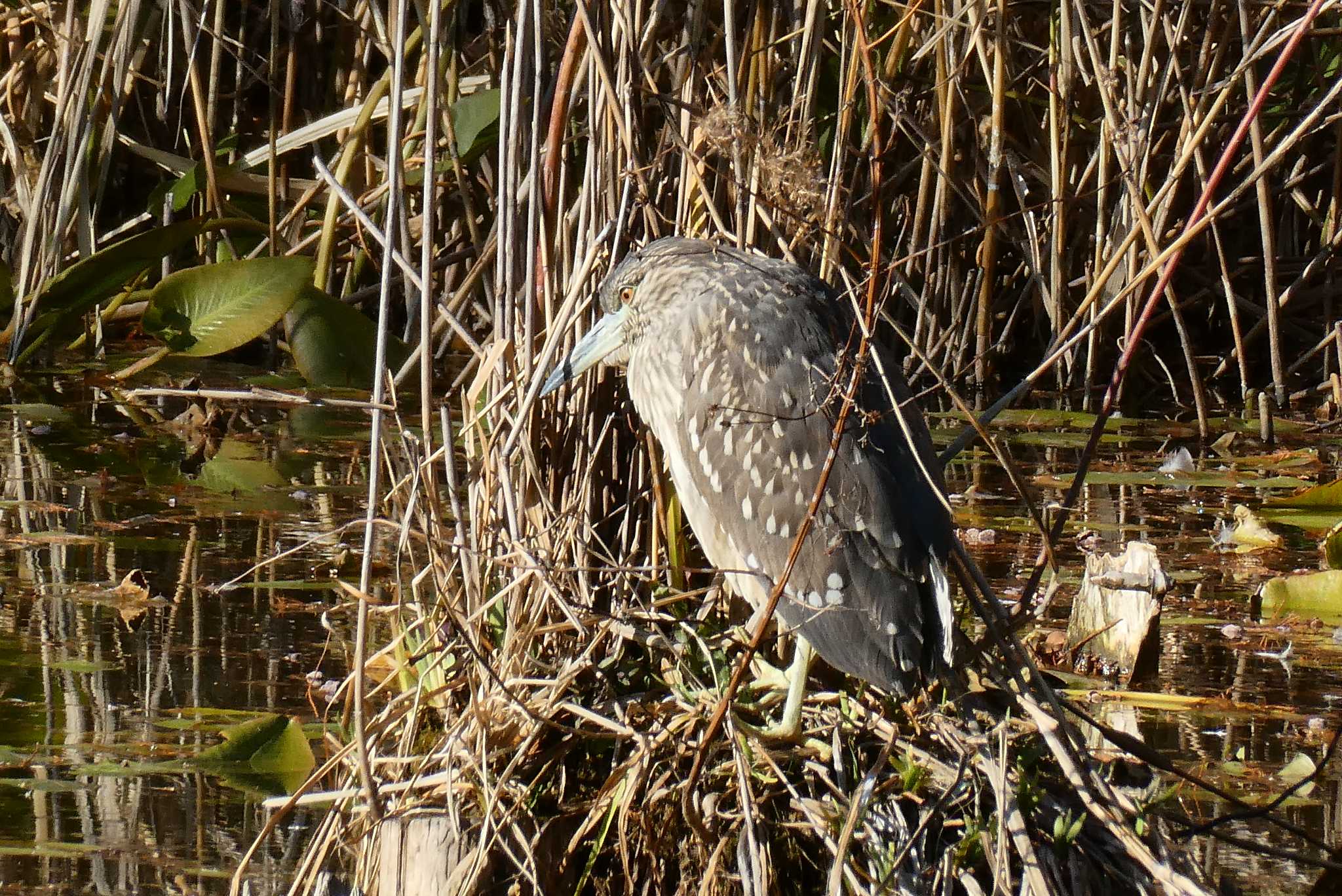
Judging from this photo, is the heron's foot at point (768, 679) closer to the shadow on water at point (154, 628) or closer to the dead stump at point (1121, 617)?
the shadow on water at point (154, 628)

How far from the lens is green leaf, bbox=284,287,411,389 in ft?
21.4

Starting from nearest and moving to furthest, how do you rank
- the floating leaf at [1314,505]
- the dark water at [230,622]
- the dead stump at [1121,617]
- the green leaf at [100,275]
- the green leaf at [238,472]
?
the dark water at [230,622] < the dead stump at [1121,617] < the floating leaf at [1314,505] < the green leaf at [238,472] < the green leaf at [100,275]

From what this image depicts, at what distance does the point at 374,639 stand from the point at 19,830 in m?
1.24

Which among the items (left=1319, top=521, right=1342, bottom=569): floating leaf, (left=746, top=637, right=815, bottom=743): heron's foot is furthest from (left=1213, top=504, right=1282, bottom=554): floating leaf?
(left=746, top=637, right=815, bottom=743): heron's foot

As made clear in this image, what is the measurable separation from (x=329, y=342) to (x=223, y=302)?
457 millimetres

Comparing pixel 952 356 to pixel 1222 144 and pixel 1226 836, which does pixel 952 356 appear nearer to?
pixel 1222 144

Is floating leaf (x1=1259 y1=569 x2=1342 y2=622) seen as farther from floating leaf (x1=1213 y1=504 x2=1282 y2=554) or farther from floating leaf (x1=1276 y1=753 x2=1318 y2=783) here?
floating leaf (x1=1276 y1=753 x2=1318 y2=783)

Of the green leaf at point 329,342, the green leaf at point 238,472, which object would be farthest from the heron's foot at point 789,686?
the green leaf at point 329,342

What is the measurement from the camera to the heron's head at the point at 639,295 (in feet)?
10.1

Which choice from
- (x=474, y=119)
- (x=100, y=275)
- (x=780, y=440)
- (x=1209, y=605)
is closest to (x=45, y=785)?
(x=780, y=440)

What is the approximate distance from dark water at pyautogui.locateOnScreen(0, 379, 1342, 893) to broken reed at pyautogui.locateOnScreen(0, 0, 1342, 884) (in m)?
0.38

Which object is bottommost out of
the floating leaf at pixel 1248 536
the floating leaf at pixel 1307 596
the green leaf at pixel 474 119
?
the floating leaf at pixel 1307 596

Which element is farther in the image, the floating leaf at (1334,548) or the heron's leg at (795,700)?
the floating leaf at (1334,548)

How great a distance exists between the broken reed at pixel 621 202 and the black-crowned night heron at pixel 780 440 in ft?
0.35
